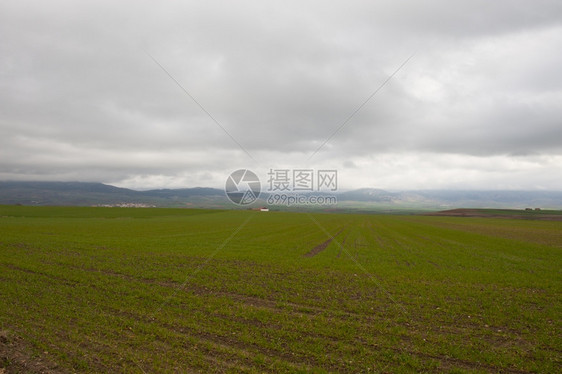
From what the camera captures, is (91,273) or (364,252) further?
(364,252)

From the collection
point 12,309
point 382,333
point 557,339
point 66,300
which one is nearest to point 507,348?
point 557,339

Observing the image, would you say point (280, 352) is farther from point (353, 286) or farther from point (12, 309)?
point (12, 309)

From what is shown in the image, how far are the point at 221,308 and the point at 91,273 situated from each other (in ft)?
31.6

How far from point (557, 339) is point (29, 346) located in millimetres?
16753

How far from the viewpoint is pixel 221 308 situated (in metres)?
11.3

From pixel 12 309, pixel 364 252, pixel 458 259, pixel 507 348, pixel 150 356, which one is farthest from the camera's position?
pixel 364 252

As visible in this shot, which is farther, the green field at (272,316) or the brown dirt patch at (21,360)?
the green field at (272,316)

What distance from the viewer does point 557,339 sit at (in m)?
9.15

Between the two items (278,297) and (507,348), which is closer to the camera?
(507,348)

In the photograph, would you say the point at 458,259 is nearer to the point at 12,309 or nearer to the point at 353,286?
the point at 353,286

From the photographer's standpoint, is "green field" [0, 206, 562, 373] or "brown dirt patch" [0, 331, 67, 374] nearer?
"brown dirt patch" [0, 331, 67, 374]

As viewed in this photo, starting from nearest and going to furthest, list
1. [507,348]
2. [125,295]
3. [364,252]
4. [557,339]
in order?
1. [507,348]
2. [557,339]
3. [125,295]
4. [364,252]

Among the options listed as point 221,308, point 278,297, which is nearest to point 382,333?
point 278,297

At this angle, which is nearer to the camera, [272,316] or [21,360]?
[21,360]
